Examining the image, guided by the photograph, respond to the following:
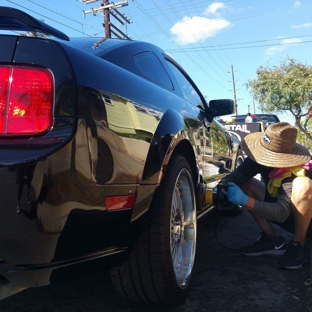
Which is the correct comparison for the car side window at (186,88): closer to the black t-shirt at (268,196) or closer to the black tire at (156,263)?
the black t-shirt at (268,196)

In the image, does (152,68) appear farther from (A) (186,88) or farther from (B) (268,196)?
(B) (268,196)

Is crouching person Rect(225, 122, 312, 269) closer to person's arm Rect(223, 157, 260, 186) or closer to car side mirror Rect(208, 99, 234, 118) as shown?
person's arm Rect(223, 157, 260, 186)

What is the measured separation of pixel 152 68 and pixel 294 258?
1.71m

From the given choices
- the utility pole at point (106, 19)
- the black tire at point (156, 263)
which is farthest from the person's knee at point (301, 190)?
the utility pole at point (106, 19)

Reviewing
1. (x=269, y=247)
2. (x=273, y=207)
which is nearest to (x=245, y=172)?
(x=273, y=207)

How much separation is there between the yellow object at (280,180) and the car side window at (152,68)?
3.75 ft

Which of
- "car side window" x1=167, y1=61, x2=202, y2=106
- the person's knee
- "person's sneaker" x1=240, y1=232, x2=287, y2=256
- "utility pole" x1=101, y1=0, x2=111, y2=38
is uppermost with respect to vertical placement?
"utility pole" x1=101, y1=0, x2=111, y2=38

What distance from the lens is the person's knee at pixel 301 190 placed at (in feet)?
9.52

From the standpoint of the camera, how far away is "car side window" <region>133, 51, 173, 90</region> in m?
2.38

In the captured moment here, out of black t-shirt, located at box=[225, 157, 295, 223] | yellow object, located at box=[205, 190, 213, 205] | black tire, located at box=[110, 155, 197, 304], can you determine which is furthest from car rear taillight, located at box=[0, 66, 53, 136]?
black t-shirt, located at box=[225, 157, 295, 223]

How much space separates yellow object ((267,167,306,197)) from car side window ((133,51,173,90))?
1.14m

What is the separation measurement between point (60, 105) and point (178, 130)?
0.92 meters

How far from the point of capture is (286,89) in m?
28.1

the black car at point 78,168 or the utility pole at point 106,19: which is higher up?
the utility pole at point 106,19
